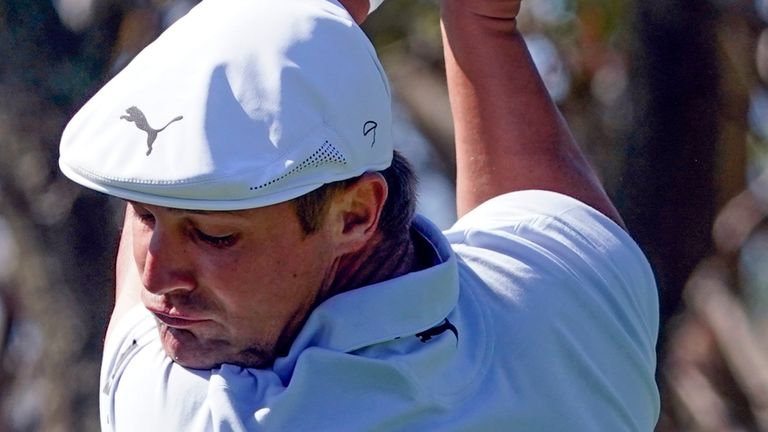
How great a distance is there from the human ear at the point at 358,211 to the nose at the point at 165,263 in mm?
168

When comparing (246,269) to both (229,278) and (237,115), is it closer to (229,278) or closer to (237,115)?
(229,278)

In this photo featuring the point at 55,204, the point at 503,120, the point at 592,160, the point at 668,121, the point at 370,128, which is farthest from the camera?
the point at 592,160

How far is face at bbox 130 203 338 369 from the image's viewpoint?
1680mm

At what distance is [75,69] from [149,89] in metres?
2.60

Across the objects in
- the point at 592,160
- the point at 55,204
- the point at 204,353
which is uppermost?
the point at 204,353

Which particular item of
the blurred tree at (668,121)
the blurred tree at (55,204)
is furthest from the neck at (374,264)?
the blurred tree at (668,121)

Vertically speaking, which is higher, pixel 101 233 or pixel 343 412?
pixel 343 412

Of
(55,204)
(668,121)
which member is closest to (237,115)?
(55,204)

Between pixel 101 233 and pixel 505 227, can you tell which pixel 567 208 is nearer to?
pixel 505 227

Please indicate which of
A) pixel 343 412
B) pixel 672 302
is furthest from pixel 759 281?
pixel 343 412

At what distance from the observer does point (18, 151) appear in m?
4.32

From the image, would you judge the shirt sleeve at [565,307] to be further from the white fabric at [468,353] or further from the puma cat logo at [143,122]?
the puma cat logo at [143,122]

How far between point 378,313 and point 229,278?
0.58 feet

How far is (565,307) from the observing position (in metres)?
1.94
